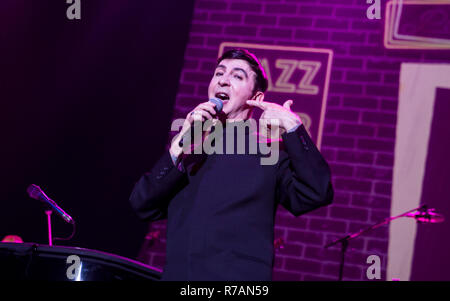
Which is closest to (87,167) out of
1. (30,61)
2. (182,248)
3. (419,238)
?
(30,61)

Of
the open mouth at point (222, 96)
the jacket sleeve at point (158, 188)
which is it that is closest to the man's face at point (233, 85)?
the open mouth at point (222, 96)

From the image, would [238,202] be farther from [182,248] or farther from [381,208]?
[381,208]

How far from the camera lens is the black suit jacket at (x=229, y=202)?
1645 mm

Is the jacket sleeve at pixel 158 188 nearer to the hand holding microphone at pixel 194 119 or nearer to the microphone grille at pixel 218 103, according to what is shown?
the hand holding microphone at pixel 194 119

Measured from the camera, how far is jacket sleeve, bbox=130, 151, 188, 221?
1770 millimetres

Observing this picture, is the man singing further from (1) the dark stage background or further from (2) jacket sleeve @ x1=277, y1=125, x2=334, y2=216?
(1) the dark stage background

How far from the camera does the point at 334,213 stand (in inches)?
149

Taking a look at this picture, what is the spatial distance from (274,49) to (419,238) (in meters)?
1.82
